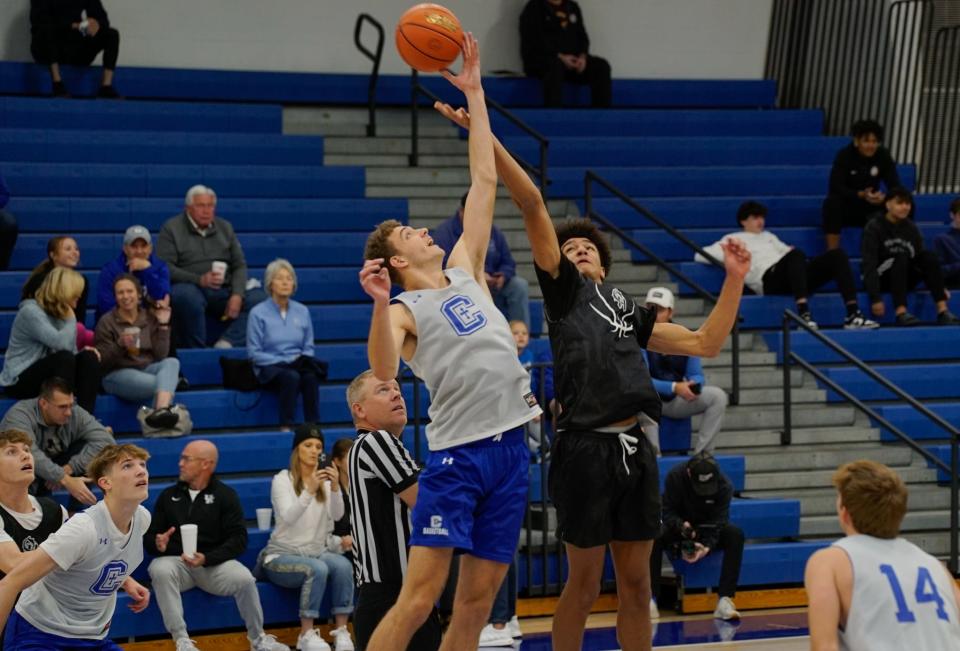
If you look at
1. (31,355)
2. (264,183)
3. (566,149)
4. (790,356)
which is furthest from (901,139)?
(31,355)

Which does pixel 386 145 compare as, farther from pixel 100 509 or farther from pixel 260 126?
pixel 100 509

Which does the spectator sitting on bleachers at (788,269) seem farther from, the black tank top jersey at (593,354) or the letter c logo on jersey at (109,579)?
the letter c logo on jersey at (109,579)

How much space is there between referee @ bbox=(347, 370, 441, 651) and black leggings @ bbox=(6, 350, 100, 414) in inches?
171

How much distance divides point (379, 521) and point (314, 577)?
342 centimetres

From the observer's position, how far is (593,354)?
5652 millimetres

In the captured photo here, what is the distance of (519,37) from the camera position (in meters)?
14.9

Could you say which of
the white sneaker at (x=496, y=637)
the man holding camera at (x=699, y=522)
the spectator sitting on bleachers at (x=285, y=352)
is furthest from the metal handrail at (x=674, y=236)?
the white sneaker at (x=496, y=637)

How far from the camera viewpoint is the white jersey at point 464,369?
16.4 feet

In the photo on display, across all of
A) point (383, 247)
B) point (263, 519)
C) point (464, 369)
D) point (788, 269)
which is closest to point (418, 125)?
point (788, 269)

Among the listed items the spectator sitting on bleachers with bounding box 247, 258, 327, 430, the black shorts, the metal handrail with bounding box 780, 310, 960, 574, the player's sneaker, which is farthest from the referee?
the player's sneaker

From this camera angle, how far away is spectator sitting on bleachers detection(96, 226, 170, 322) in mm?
9883

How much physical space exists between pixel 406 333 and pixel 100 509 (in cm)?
186

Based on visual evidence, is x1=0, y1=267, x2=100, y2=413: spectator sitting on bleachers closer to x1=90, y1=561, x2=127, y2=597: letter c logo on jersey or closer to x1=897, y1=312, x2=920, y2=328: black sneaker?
x1=90, y1=561, x2=127, y2=597: letter c logo on jersey

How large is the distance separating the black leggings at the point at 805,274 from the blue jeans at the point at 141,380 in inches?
205
